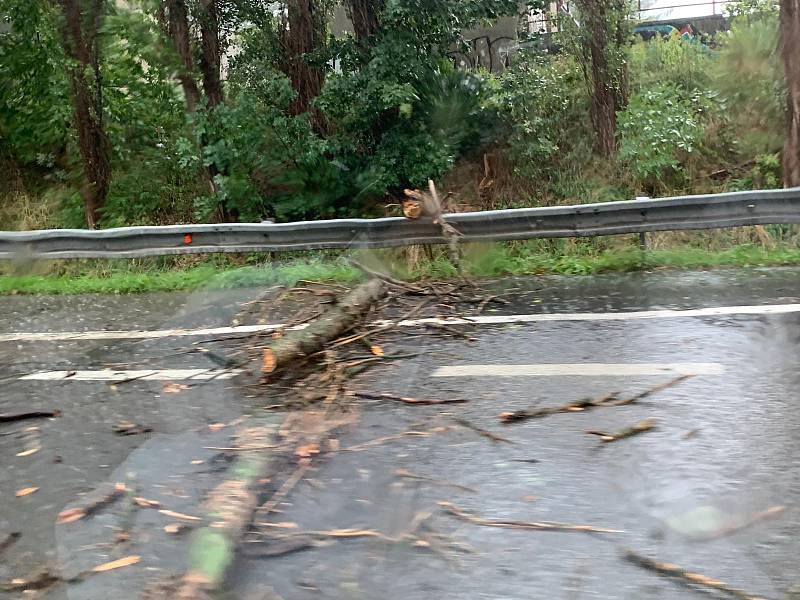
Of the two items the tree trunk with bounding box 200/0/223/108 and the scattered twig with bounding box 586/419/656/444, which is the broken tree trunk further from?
the tree trunk with bounding box 200/0/223/108

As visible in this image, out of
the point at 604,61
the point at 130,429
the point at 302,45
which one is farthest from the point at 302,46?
the point at 130,429

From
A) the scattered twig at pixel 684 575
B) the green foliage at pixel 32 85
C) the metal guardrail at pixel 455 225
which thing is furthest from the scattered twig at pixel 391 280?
the green foliage at pixel 32 85

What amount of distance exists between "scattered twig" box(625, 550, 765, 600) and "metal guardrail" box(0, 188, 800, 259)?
572 cm

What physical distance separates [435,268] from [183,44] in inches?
268

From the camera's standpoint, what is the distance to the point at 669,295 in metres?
6.71

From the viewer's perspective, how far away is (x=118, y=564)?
3.06 m

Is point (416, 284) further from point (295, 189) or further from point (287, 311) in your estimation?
point (295, 189)

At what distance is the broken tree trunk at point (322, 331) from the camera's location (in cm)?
523

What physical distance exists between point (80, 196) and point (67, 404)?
32.5ft

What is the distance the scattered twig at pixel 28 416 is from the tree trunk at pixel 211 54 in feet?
27.7

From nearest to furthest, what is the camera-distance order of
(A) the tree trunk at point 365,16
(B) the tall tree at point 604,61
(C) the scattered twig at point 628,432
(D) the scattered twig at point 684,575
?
(D) the scattered twig at point 684,575 < (C) the scattered twig at point 628,432 < (A) the tree trunk at point 365,16 < (B) the tall tree at point 604,61

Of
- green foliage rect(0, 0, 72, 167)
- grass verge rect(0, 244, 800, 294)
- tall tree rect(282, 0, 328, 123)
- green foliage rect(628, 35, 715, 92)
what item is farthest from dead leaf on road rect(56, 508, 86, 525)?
green foliage rect(628, 35, 715, 92)

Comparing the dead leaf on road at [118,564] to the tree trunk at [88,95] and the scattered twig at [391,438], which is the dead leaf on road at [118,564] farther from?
the tree trunk at [88,95]

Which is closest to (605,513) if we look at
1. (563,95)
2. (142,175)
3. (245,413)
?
(245,413)
